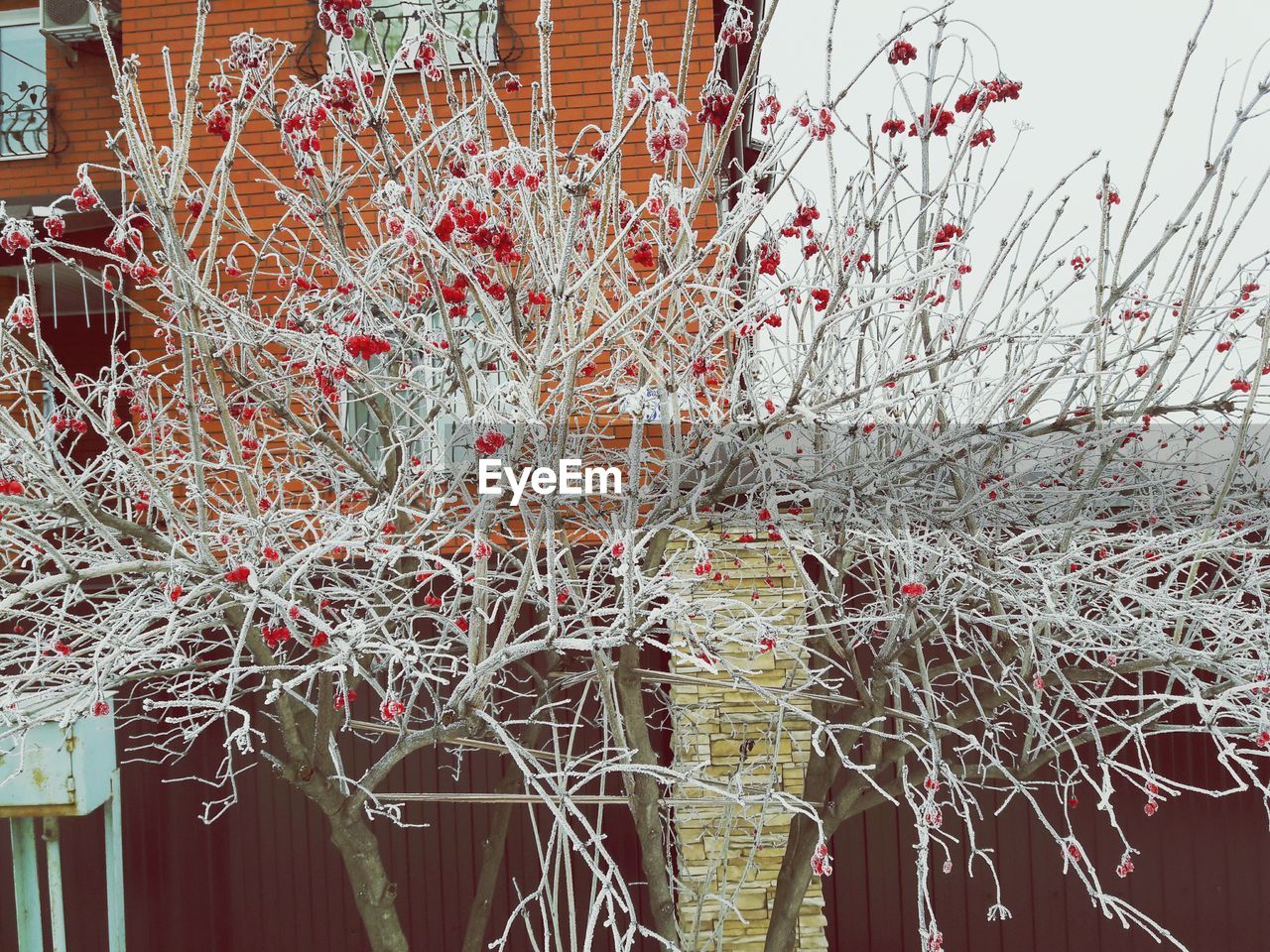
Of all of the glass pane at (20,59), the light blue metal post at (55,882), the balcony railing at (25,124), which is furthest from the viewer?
the glass pane at (20,59)

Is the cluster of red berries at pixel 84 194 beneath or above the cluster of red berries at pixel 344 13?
beneath

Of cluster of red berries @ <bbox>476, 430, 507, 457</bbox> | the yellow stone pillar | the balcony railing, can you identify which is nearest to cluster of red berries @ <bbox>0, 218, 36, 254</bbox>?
cluster of red berries @ <bbox>476, 430, 507, 457</bbox>

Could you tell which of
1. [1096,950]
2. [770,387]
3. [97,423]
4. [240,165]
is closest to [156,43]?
[240,165]

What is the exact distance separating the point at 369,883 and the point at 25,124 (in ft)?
23.4

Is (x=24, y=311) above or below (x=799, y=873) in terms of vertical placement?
above

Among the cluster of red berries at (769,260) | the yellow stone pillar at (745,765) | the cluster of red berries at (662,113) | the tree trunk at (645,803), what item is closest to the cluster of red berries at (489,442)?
the cluster of red berries at (662,113)

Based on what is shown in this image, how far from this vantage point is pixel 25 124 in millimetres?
8688

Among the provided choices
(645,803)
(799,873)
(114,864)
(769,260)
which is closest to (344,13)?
(769,260)

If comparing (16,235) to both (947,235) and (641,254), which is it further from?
(947,235)

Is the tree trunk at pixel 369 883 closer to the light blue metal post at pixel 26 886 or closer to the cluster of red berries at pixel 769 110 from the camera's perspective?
the light blue metal post at pixel 26 886

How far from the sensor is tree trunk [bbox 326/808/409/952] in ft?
14.5

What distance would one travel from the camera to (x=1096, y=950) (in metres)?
6.33

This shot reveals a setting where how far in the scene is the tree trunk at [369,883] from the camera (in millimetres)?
4418

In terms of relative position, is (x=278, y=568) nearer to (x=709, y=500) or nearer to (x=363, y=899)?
(x=709, y=500)
